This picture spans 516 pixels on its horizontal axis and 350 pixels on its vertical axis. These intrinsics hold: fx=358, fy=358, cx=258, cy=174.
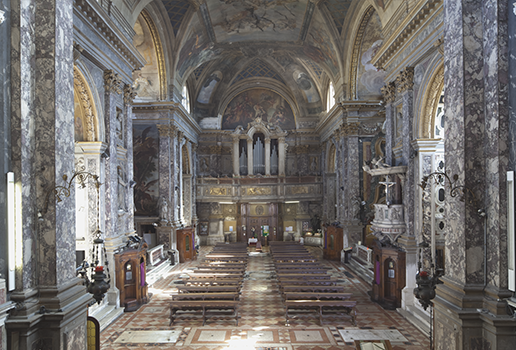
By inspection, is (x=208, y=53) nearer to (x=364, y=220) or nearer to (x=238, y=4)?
(x=238, y=4)

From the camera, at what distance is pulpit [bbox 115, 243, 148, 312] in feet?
37.5

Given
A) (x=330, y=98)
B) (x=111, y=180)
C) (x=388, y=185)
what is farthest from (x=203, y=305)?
(x=330, y=98)

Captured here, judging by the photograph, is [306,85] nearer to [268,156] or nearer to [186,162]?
[268,156]

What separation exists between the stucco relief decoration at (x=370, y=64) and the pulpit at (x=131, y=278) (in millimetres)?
14187

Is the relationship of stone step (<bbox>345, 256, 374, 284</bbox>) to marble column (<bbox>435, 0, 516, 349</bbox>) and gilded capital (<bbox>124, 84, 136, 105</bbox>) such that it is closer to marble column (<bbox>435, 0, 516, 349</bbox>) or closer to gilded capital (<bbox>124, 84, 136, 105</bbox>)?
marble column (<bbox>435, 0, 516, 349</bbox>)

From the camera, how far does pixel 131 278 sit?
39.3 feet


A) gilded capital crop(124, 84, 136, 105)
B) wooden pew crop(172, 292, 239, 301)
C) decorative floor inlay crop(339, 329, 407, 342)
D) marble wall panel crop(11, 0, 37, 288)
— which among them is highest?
gilded capital crop(124, 84, 136, 105)

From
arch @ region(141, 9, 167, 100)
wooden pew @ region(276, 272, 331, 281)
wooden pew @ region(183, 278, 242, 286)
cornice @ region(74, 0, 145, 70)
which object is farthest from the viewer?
arch @ region(141, 9, 167, 100)

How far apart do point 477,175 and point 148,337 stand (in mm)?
8429

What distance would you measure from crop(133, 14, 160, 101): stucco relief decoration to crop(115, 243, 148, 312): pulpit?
9.40 m

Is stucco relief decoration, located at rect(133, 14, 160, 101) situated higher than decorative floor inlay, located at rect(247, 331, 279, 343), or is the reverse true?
stucco relief decoration, located at rect(133, 14, 160, 101)

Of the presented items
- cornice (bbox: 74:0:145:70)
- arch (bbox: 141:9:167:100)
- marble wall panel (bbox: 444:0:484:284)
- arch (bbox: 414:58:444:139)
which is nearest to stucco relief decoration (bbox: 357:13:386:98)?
arch (bbox: 414:58:444:139)

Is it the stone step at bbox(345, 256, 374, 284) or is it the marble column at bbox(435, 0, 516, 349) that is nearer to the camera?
the marble column at bbox(435, 0, 516, 349)

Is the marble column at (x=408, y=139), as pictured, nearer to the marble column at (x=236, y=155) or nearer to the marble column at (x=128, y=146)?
the marble column at (x=128, y=146)
